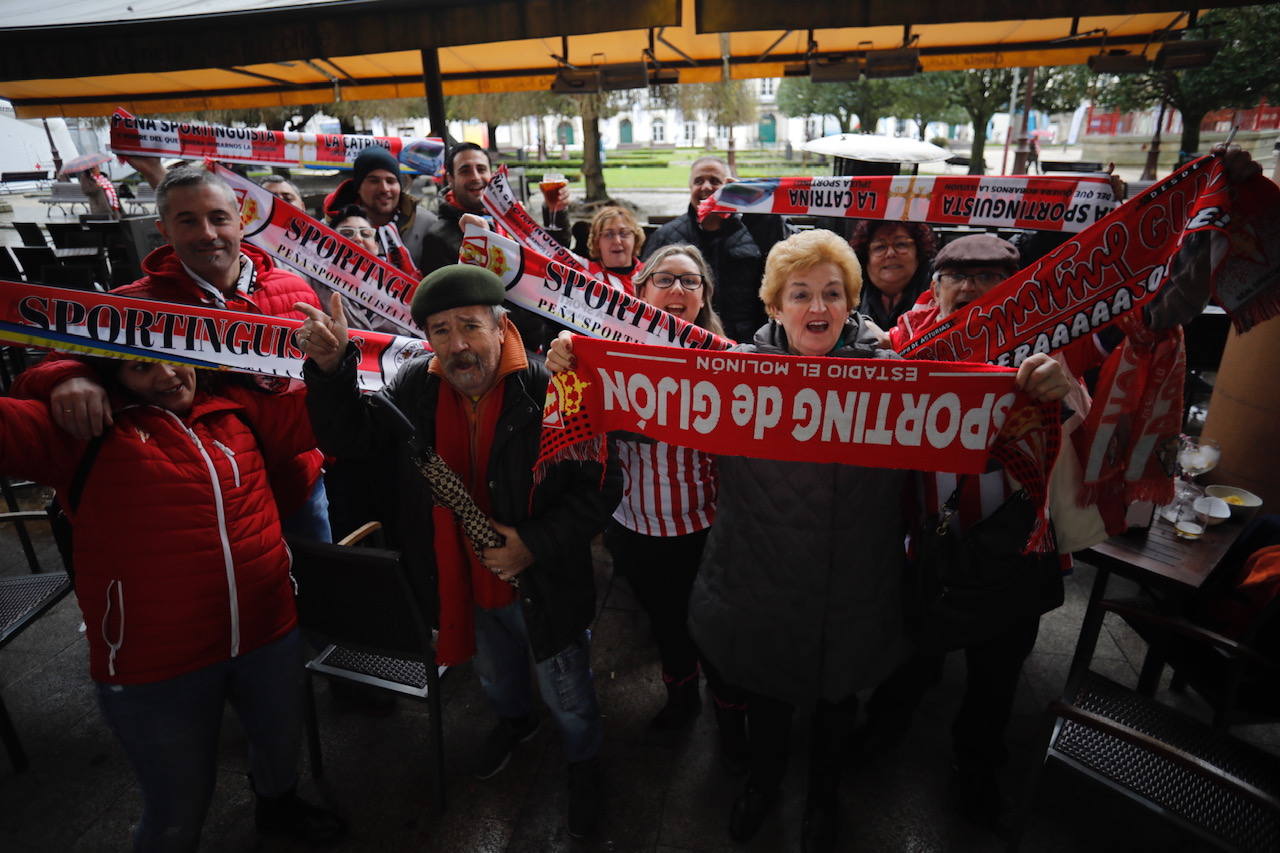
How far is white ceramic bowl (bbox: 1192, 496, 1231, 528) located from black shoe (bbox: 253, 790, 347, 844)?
12.6 ft

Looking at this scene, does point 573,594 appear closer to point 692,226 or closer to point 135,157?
point 692,226

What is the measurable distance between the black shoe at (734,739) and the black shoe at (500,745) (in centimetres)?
88

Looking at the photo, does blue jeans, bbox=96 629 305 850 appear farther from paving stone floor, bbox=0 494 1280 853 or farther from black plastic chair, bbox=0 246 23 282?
black plastic chair, bbox=0 246 23 282

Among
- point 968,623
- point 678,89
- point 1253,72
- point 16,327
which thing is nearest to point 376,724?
point 16,327

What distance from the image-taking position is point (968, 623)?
7.47 feet

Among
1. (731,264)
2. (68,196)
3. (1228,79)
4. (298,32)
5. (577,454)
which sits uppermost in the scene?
(1228,79)

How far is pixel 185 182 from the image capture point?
2.62 metres

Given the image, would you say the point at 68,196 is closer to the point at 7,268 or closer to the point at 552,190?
the point at 7,268

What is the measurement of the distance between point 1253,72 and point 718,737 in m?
24.2

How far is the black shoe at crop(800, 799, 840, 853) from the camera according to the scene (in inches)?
99.2

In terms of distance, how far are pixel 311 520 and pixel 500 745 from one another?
1.30m

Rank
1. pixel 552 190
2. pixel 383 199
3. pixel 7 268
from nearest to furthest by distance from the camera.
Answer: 1. pixel 383 199
2. pixel 552 190
3. pixel 7 268

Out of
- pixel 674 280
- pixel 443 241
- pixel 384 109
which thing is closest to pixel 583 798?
pixel 674 280

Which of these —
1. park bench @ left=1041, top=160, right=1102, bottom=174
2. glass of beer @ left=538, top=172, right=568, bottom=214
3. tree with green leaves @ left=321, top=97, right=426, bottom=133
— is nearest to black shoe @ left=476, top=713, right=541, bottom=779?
glass of beer @ left=538, top=172, right=568, bottom=214
